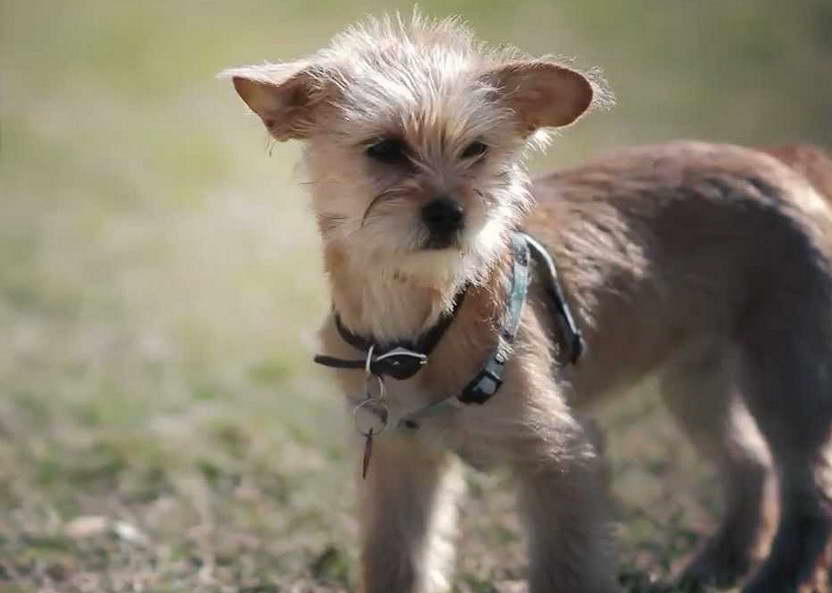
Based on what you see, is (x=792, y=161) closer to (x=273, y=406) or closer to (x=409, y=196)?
(x=409, y=196)

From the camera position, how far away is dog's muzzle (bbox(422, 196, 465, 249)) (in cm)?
388

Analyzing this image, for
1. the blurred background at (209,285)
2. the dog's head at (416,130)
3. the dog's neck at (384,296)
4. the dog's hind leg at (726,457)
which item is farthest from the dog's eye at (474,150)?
the dog's hind leg at (726,457)

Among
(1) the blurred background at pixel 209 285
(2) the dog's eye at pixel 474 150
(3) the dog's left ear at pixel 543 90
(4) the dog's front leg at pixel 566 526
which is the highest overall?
(3) the dog's left ear at pixel 543 90

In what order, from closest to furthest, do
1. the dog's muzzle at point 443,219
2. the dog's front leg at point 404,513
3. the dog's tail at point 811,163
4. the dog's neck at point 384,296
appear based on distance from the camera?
1. the dog's muzzle at point 443,219
2. the dog's neck at point 384,296
3. the dog's front leg at point 404,513
4. the dog's tail at point 811,163

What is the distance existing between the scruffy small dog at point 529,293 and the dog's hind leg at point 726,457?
A: 1 cm

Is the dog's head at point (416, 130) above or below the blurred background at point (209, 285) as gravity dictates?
above

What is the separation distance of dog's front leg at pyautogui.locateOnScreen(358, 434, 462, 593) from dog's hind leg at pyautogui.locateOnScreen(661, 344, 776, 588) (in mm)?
1030

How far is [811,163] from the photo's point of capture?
518 cm

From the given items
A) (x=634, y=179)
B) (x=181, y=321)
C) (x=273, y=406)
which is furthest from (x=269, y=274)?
(x=634, y=179)

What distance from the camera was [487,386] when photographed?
418 cm

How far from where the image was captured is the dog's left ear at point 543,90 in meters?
4.15

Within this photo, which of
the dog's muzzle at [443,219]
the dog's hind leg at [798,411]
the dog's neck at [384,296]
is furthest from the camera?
the dog's hind leg at [798,411]

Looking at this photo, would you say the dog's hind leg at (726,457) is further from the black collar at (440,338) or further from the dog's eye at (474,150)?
the dog's eye at (474,150)

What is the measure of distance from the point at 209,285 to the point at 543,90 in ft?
17.3
